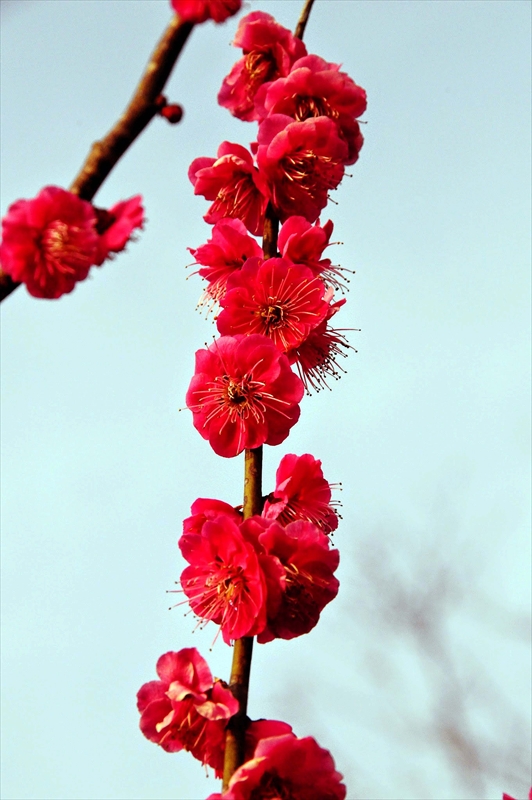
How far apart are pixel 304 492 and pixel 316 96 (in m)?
1.07

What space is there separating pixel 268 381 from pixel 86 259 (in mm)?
878

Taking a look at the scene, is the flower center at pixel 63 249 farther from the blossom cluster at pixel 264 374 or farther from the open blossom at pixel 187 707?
the open blossom at pixel 187 707

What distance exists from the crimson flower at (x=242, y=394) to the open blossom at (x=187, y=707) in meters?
0.60

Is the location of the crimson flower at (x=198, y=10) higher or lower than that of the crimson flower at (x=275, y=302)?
lower

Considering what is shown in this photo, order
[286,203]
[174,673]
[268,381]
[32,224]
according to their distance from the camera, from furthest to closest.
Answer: [286,203] < [268,381] < [174,673] < [32,224]

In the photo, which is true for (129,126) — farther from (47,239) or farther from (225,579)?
(225,579)

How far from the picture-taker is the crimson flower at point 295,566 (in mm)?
2102

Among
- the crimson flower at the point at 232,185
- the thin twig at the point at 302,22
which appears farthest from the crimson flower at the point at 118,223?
the thin twig at the point at 302,22

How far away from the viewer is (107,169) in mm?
1457

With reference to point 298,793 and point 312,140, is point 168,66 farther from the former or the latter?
point 298,793

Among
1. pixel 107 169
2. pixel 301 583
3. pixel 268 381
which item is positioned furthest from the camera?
pixel 268 381

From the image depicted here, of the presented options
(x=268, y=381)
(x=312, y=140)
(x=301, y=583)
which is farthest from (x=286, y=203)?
(x=301, y=583)

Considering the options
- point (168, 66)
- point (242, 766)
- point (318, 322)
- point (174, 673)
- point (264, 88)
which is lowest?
point (242, 766)

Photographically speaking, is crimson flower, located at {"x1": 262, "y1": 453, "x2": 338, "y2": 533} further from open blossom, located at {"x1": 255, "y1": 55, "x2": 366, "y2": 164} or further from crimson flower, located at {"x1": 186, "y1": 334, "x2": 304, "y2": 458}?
open blossom, located at {"x1": 255, "y1": 55, "x2": 366, "y2": 164}
